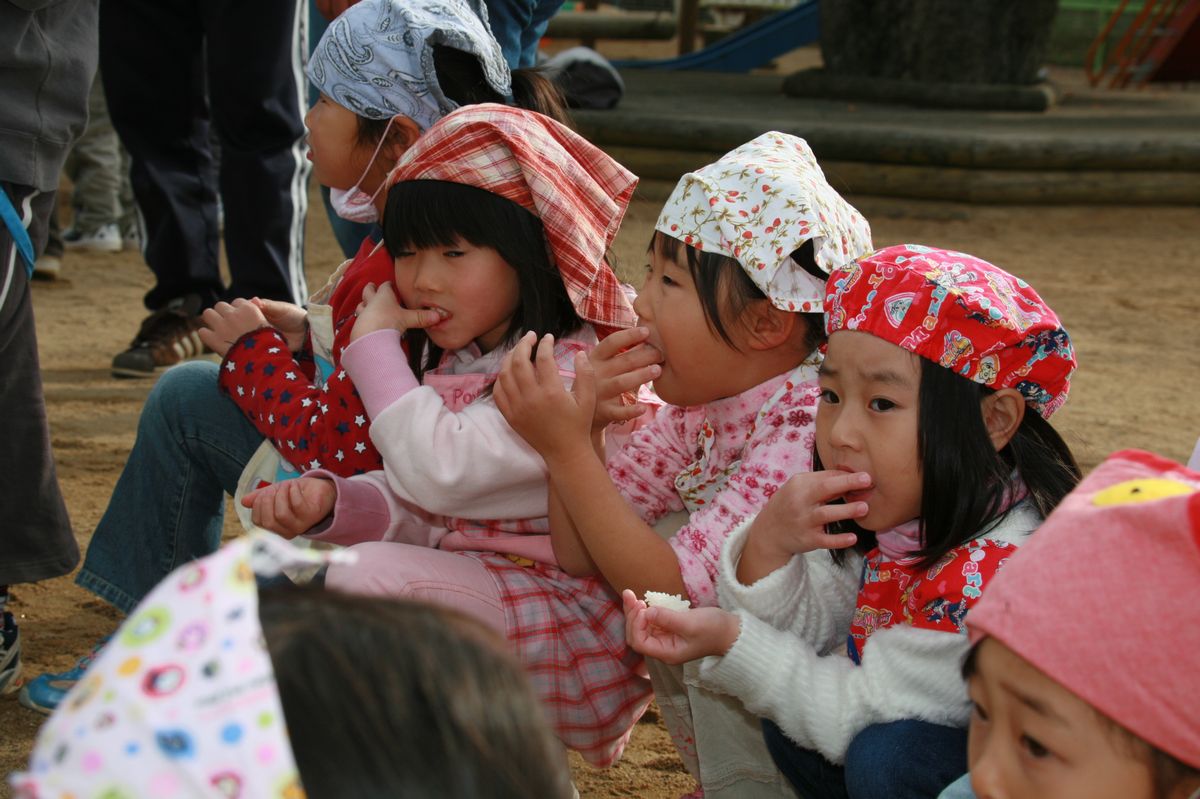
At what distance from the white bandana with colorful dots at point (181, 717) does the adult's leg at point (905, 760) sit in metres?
1.01

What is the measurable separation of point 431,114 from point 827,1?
28.9 feet

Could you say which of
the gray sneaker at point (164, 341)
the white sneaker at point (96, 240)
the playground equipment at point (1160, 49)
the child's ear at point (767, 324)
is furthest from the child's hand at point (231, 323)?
the playground equipment at point (1160, 49)

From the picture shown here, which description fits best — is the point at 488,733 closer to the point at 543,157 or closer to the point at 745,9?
the point at 543,157

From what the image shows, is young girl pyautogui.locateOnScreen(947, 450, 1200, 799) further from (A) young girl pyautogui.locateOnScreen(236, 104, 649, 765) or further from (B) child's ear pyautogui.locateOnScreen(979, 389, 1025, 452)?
(A) young girl pyautogui.locateOnScreen(236, 104, 649, 765)

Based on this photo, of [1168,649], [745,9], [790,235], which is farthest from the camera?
[745,9]

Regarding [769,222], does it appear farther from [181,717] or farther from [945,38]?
[945,38]

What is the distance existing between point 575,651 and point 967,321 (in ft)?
2.65

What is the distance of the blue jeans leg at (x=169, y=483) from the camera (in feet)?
8.35

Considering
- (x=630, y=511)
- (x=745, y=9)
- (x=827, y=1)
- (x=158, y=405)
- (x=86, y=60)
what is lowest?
(x=745, y=9)

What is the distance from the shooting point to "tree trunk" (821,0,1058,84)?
10.1 m

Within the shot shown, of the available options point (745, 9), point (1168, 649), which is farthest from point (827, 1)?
point (1168, 649)

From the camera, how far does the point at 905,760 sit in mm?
1726

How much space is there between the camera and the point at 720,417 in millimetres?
2221

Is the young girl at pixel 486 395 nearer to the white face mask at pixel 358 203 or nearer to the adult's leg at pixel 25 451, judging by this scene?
the white face mask at pixel 358 203
